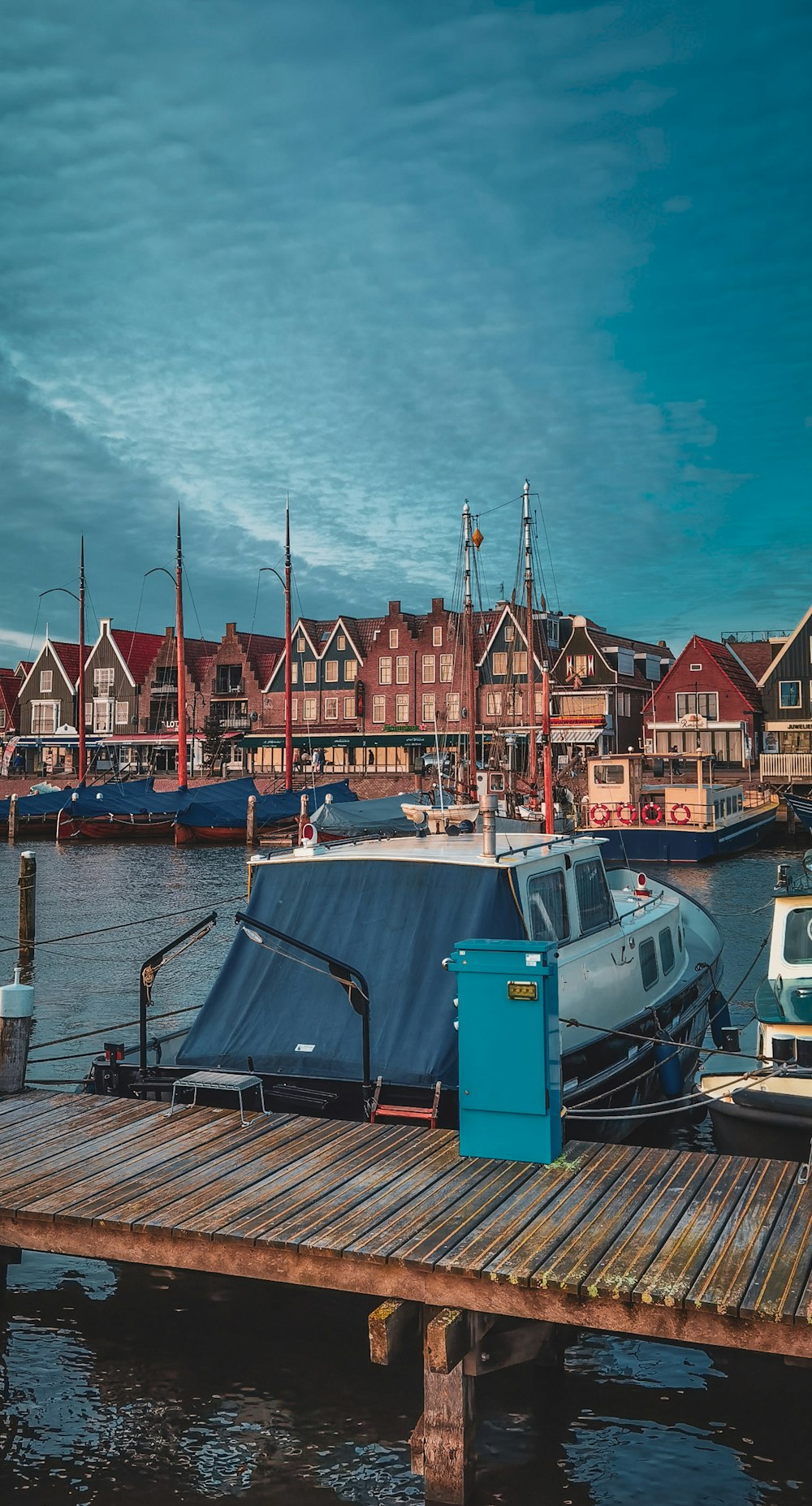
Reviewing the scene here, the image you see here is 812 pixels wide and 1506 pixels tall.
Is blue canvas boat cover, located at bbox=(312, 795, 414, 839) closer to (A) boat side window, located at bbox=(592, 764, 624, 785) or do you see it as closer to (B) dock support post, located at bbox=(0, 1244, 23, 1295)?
(A) boat side window, located at bbox=(592, 764, 624, 785)

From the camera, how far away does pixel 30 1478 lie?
7.23 m

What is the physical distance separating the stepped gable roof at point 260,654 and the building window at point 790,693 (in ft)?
125

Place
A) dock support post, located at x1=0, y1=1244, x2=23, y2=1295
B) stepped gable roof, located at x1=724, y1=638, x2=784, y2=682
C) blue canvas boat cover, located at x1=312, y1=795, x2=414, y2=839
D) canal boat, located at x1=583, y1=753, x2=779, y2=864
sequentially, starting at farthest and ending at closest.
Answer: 1. stepped gable roof, located at x1=724, y1=638, x2=784, y2=682
2. canal boat, located at x1=583, y1=753, x2=779, y2=864
3. blue canvas boat cover, located at x1=312, y1=795, x2=414, y2=839
4. dock support post, located at x1=0, y1=1244, x2=23, y2=1295

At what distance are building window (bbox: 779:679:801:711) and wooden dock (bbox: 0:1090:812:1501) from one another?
→ 217ft

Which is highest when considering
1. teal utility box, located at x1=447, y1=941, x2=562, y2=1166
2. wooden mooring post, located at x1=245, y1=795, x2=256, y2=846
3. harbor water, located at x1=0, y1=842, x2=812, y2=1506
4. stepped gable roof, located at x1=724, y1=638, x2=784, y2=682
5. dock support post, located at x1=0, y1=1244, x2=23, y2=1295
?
stepped gable roof, located at x1=724, y1=638, x2=784, y2=682

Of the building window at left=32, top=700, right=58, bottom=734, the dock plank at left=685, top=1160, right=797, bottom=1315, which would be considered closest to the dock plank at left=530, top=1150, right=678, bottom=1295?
the dock plank at left=685, top=1160, right=797, bottom=1315

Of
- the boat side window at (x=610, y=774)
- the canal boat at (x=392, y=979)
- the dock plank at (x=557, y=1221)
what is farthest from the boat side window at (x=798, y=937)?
the boat side window at (x=610, y=774)

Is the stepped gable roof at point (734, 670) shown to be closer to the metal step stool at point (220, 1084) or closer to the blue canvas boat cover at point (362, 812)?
the blue canvas boat cover at point (362, 812)

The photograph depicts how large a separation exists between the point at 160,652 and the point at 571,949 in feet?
282

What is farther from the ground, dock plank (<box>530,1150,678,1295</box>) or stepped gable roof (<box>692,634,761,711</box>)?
stepped gable roof (<box>692,634,761,711</box>)

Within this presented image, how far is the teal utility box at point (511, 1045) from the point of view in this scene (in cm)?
800

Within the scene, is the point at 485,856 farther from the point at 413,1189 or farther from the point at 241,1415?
the point at 241,1415

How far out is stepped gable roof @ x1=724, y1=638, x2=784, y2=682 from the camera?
78562 millimetres

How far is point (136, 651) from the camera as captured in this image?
96.6 metres
